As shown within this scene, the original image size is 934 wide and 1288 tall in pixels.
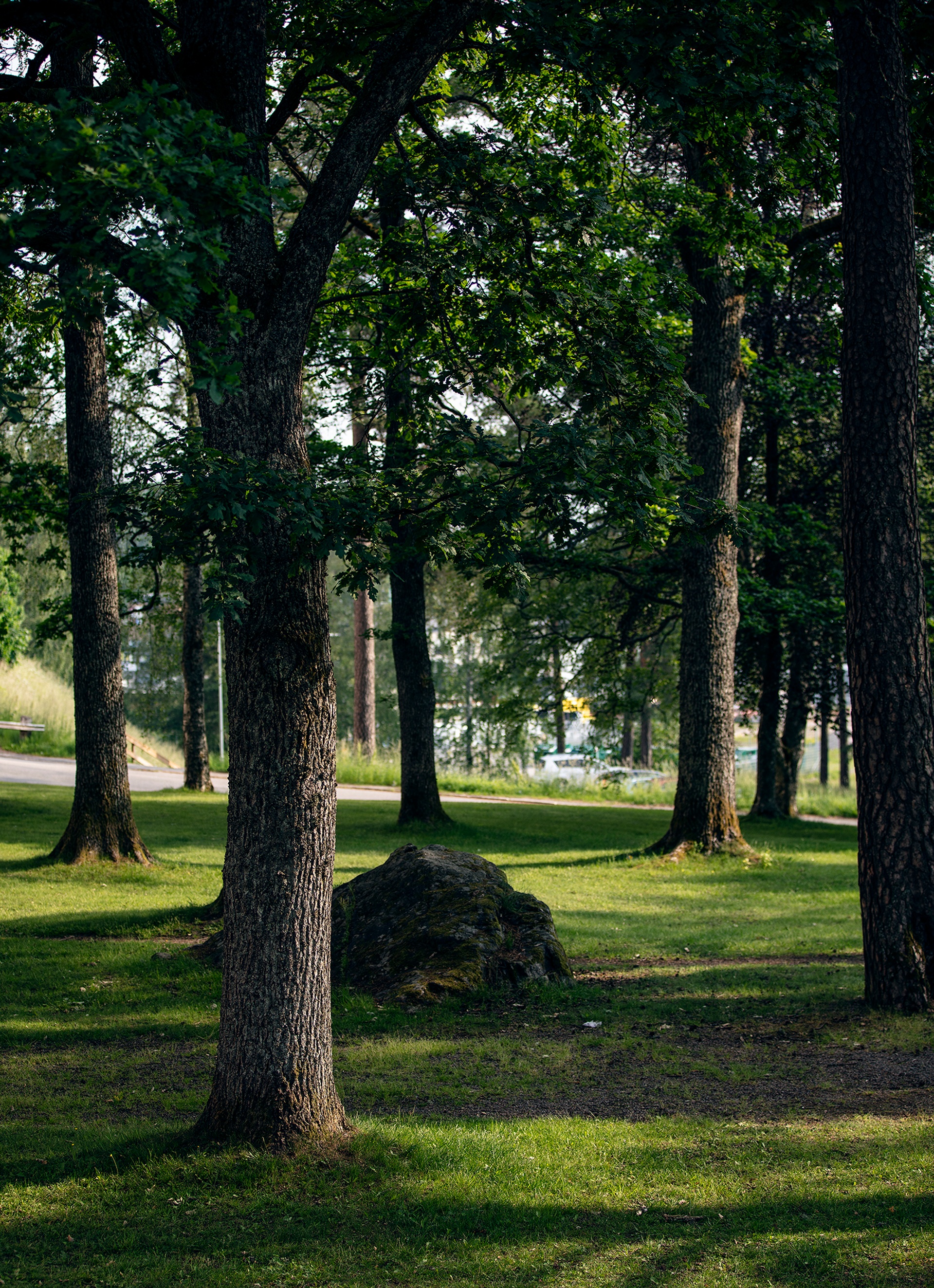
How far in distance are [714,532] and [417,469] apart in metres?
1.71

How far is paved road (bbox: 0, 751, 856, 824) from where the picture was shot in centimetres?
2309

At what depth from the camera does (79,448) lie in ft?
39.5

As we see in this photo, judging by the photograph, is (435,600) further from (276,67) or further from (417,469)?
(417,469)

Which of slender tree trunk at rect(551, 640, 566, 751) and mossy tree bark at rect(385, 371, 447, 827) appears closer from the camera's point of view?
mossy tree bark at rect(385, 371, 447, 827)

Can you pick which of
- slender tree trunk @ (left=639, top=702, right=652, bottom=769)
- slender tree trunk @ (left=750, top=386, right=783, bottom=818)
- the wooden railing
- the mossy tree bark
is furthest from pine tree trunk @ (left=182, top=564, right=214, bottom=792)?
slender tree trunk @ (left=639, top=702, right=652, bottom=769)

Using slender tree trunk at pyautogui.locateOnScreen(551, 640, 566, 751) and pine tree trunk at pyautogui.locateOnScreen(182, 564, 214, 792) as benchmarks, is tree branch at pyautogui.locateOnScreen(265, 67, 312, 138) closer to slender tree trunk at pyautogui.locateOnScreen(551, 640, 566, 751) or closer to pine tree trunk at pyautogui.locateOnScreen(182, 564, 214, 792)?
slender tree trunk at pyautogui.locateOnScreen(551, 640, 566, 751)

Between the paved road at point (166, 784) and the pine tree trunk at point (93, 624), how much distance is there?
10.1m

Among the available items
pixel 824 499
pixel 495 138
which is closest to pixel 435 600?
pixel 824 499

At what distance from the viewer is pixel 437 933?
26.7 feet

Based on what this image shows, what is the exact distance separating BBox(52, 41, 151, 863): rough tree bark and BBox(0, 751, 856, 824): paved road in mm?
10121

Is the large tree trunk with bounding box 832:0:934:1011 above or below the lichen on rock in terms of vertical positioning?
above

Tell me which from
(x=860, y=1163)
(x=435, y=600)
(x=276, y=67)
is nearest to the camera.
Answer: (x=860, y=1163)

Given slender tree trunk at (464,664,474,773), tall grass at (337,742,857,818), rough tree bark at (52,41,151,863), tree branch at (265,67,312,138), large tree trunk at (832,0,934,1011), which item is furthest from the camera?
slender tree trunk at (464,664,474,773)

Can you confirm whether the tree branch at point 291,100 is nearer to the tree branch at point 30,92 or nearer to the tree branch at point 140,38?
the tree branch at point 140,38
